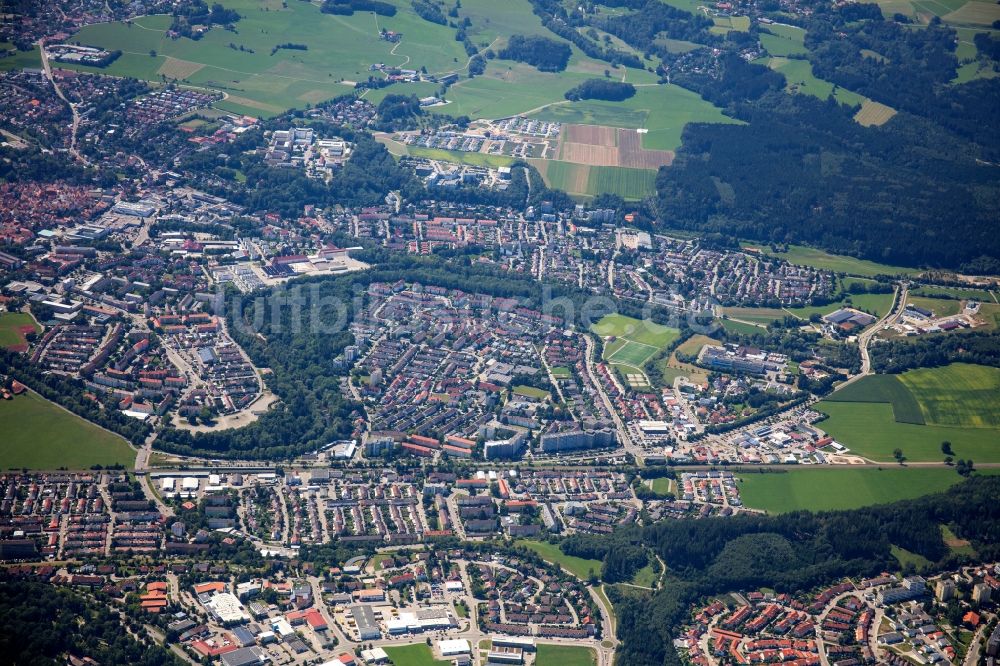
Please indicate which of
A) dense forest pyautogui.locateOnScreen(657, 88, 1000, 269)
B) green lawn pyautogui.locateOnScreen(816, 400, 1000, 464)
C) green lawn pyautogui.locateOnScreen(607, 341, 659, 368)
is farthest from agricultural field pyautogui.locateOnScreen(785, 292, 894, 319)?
green lawn pyautogui.locateOnScreen(816, 400, 1000, 464)

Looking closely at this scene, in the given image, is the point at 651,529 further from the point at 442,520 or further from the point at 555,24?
the point at 555,24

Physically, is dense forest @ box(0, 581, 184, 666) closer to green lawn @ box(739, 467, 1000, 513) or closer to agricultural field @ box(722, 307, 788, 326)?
green lawn @ box(739, 467, 1000, 513)

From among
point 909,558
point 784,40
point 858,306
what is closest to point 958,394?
point 858,306

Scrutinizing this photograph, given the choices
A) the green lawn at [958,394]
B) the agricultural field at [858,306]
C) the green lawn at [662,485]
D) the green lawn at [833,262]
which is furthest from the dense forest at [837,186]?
the green lawn at [662,485]

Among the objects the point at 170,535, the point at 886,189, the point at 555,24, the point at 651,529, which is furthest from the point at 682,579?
the point at 555,24

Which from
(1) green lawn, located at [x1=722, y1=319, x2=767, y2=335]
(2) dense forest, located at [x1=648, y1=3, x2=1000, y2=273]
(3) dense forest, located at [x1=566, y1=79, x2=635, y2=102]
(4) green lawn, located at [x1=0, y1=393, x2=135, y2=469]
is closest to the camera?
(4) green lawn, located at [x1=0, y1=393, x2=135, y2=469]

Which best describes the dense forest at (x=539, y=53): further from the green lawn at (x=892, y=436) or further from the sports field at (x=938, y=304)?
the green lawn at (x=892, y=436)
